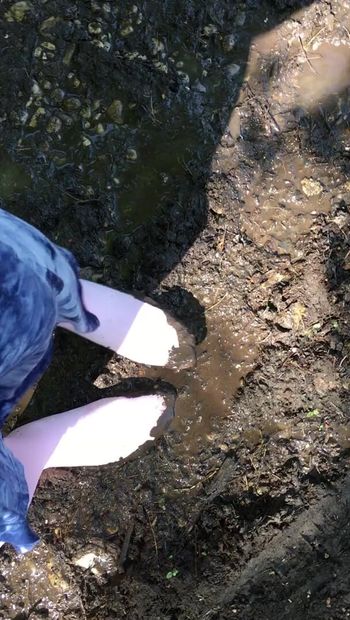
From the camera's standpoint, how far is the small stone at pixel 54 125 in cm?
210

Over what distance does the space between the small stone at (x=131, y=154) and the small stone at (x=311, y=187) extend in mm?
644

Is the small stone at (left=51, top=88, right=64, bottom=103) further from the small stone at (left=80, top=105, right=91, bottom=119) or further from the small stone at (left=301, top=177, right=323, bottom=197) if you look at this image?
the small stone at (left=301, top=177, right=323, bottom=197)

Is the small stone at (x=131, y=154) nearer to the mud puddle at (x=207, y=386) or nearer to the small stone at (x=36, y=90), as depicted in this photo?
the small stone at (x=36, y=90)

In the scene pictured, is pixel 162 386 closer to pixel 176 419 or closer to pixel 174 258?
pixel 176 419

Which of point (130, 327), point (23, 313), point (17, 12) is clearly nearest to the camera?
point (23, 313)

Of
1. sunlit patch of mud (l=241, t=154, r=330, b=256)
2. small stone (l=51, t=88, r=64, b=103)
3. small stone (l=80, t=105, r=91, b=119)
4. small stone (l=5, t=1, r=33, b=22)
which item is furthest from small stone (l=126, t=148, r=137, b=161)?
small stone (l=5, t=1, r=33, b=22)

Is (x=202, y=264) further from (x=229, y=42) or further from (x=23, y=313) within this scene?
(x=23, y=313)

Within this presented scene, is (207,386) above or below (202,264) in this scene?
below

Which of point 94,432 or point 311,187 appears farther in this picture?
point 311,187

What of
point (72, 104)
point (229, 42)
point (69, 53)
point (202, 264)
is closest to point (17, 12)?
point (69, 53)

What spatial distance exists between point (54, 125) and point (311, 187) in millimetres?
997

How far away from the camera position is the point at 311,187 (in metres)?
2.12

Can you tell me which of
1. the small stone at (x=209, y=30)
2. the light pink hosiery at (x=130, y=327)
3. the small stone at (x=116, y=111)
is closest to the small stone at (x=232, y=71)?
the small stone at (x=209, y=30)

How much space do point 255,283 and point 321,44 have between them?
94cm
